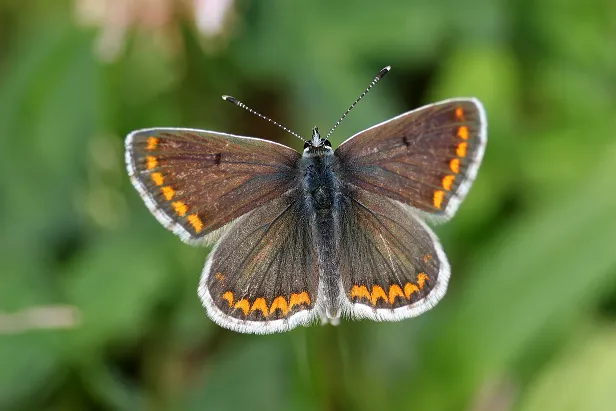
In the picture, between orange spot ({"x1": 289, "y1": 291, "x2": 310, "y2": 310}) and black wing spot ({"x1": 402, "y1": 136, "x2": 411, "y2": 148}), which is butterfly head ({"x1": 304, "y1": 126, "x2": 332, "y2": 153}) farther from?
orange spot ({"x1": 289, "y1": 291, "x2": 310, "y2": 310})

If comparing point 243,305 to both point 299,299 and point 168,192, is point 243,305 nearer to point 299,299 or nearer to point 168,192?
point 299,299

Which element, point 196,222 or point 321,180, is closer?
point 196,222

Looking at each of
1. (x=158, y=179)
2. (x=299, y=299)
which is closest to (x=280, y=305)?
(x=299, y=299)

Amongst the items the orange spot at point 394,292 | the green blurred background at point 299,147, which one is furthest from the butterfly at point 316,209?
the green blurred background at point 299,147

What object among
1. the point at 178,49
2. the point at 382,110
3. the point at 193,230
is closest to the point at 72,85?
the point at 178,49

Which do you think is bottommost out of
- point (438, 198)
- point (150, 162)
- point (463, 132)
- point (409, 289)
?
point (409, 289)

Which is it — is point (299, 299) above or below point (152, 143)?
below
